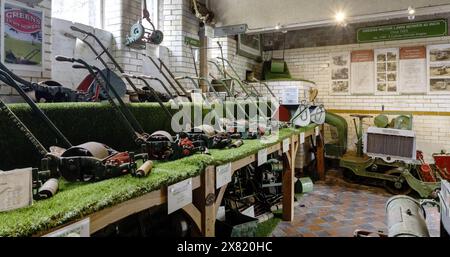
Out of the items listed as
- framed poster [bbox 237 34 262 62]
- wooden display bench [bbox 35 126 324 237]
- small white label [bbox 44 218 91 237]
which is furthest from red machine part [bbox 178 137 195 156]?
framed poster [bbox 237 34 262 62]

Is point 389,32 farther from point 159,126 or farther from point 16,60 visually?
point 16,60

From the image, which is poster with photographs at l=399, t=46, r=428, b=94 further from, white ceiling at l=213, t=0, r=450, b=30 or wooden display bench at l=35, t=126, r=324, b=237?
wooden display bench at l=35, t=126, r=324, b=237

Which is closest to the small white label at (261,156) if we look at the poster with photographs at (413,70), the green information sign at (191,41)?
the green information sign at (191,41)

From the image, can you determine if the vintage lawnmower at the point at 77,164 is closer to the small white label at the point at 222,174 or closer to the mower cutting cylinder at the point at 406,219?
the small white label at the point at 222,174

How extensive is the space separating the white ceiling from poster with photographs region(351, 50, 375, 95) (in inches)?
85.1

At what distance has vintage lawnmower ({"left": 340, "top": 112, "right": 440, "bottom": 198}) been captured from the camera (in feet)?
17.3

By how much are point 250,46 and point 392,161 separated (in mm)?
4096

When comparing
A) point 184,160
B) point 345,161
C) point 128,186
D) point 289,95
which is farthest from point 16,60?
point 345,161

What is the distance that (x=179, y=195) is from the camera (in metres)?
1.64

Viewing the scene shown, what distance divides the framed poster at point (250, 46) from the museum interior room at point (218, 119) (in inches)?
2.5

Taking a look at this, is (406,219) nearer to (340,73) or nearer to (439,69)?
(439,69)

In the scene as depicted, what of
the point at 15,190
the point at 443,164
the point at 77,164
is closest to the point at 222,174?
the point at 77,164

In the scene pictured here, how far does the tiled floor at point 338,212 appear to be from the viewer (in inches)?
154
